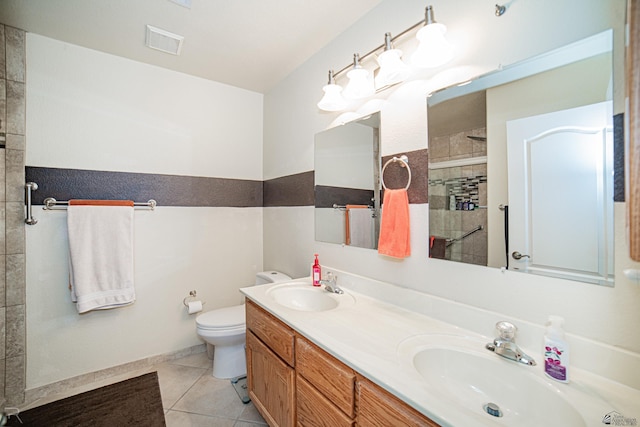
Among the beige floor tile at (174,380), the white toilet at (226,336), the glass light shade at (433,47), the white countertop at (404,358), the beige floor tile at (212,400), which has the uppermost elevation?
the glass light shade at (433,47)

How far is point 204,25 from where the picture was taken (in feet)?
5.38

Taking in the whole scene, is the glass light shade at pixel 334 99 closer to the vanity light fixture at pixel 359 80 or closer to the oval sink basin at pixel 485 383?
the vanity light fixture at pixel 359 80

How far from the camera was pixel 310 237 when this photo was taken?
2014mm

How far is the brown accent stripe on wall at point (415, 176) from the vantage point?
124cm

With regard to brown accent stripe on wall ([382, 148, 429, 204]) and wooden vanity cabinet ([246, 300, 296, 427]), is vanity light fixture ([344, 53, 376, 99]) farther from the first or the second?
wooden vanity cabinet ([246, 300, 296, 427])

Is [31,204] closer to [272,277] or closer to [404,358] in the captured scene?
[272,277]

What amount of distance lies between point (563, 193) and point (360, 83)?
1.07 metres

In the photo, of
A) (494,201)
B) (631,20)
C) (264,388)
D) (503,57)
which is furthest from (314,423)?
(503,57)

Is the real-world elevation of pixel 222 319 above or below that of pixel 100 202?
below

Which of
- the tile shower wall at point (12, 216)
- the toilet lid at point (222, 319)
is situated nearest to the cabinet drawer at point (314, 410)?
the toilet lid at point (222, 319)

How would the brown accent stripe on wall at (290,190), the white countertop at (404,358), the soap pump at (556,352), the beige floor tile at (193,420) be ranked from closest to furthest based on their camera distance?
the white countertop at (404,358)
the soap pump at (556,352)
the beige floor tile at (193,420)
the brown accent stripe on wall at (290,190)

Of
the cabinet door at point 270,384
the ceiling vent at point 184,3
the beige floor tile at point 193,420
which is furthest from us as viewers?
the beige floor tile at point 193,420

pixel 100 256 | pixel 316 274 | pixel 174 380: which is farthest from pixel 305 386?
pixel 100 256

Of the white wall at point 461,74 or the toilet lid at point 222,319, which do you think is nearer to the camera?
the white wall at point 461,74
